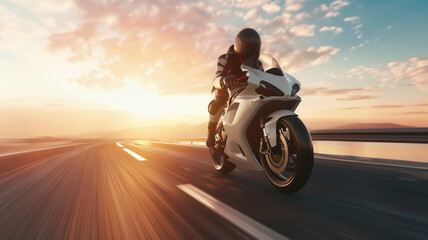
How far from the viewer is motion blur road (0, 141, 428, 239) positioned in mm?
2141

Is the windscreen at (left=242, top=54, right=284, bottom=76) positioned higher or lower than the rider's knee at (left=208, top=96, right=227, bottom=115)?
higher

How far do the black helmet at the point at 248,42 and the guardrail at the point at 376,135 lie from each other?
4.17 metres

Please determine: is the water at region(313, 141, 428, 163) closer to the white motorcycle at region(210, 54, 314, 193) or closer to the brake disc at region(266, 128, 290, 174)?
the white motorcycle at region(210, 54, 314, 193)

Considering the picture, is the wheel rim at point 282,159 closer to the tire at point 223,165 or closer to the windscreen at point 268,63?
the windscreen at point 268,63

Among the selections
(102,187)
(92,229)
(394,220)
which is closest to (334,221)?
(394,220)

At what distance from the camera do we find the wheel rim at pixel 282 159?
127 inches

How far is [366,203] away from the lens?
2.91m

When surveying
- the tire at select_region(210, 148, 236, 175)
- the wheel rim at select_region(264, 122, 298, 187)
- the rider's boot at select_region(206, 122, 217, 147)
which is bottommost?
the tire at select_region(210, 148, 236, 175)

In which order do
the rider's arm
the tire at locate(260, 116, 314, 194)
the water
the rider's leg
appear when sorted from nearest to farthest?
the tire at locate(260, 116, 314, 194) → the rider's arm → the rider's leg → the water

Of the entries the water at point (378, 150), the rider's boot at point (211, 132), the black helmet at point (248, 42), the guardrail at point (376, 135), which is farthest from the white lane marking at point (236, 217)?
the water at point (378, 150)

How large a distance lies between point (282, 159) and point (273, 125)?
0.42m

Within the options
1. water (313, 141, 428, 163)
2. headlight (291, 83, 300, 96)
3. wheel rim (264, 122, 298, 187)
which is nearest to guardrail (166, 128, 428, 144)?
water (313, 141, 428, 163)

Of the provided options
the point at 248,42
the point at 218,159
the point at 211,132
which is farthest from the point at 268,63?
the point at 218,159

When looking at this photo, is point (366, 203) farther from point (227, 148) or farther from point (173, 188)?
point (173, 188)
